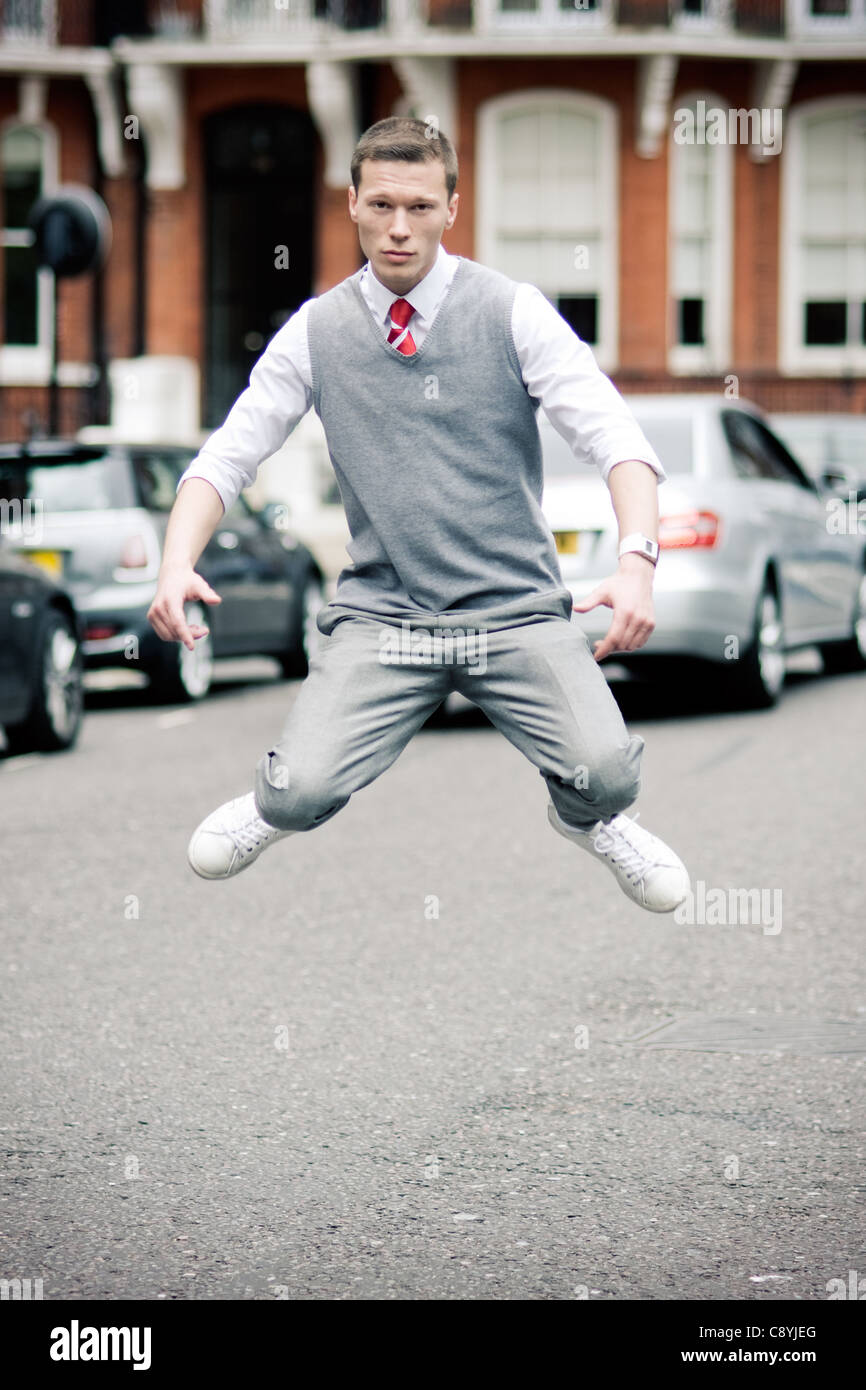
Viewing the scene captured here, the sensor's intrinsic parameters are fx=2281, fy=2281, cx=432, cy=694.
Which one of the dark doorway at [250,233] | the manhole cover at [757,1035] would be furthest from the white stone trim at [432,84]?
the manhole cover at [757,1035]

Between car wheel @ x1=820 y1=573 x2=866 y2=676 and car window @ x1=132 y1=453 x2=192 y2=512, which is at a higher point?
car window @ x1=132 y1=453 x2=192 y2=512

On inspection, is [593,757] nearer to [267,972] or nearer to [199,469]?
[199,469]

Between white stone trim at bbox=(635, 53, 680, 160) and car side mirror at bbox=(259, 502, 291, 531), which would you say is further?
white stone trim at bbox=(635, 53, 680, 160)

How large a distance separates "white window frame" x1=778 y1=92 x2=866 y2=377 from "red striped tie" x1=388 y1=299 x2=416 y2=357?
24486mm

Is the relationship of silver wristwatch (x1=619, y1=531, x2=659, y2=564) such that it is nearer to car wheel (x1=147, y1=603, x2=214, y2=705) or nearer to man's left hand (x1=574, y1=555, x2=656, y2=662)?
man's left hand (x1=574, y1=555, x2=656, y2=662)

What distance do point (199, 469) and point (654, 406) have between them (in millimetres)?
8562

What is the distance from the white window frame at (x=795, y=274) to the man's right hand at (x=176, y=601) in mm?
24743

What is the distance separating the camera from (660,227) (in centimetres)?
2772

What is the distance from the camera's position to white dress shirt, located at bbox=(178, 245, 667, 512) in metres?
4.24

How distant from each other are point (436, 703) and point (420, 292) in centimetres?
79

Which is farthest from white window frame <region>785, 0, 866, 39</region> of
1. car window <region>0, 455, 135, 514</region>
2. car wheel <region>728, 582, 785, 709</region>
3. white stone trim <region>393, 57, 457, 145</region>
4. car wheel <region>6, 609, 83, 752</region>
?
car wheel <region>6, 609, 83, 752</region>

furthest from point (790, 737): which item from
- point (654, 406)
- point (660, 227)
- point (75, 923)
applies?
point (660, 227)

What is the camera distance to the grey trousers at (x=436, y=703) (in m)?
4.26

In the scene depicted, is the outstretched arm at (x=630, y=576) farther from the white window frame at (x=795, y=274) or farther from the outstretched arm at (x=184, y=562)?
the white window frame at (x=795, y=274)
